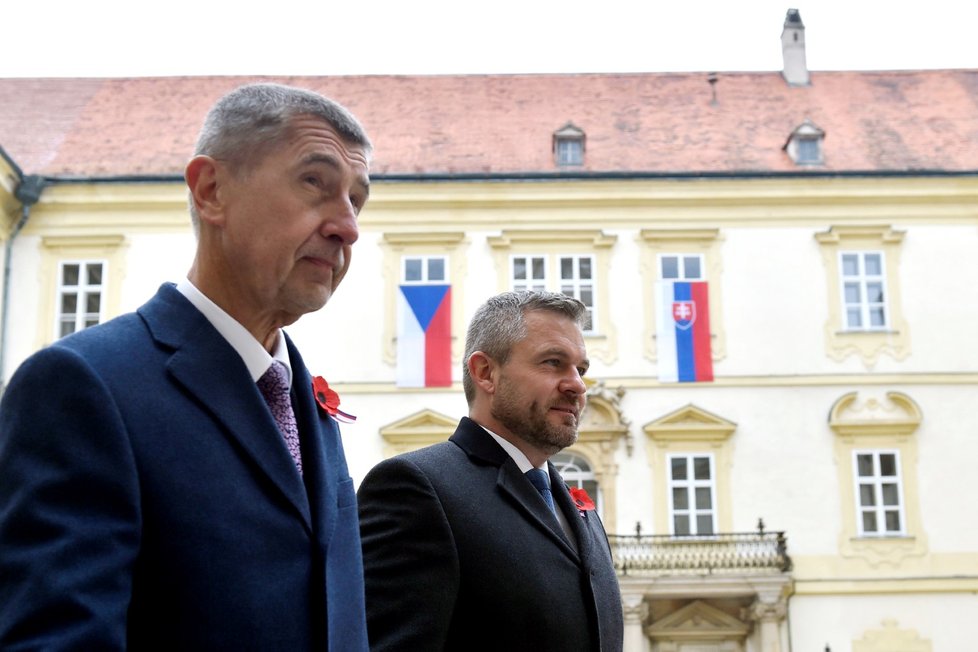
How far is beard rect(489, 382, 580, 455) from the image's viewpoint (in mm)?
3783

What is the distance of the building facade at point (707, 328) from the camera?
21.4 m

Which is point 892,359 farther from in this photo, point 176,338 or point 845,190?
point 176,338

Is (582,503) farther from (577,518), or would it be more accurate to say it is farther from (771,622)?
(771,622)

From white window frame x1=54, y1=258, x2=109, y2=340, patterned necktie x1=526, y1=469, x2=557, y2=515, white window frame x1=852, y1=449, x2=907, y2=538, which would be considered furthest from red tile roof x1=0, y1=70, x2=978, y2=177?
patterned necktie x1=526, y1=469, x2=557, y2=515

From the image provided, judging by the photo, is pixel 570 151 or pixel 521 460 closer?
pixel 521 460

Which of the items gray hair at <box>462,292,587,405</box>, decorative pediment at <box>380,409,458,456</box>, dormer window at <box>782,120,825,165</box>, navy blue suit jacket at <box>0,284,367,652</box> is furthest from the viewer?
dormer window at <box>782,120,825,165</box>

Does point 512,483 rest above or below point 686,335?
below

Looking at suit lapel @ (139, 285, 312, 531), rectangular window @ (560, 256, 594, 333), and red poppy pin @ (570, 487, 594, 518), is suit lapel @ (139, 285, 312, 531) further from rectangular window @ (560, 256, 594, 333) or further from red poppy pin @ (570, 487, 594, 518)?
rectangular window @ (560, 256, 594, 333)

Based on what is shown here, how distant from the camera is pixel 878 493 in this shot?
2166 centimetres

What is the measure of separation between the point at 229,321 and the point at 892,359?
70.6ft

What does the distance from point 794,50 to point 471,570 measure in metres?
25.5

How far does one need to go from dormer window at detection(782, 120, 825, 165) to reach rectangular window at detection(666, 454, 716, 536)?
6.09 m

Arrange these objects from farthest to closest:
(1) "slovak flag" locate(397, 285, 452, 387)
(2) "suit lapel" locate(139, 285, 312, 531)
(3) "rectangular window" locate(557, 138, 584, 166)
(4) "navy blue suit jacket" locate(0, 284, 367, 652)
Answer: (3) "rectangular window" locate(557, 138, 584, 166) < (1) "slovak flag" locate(397, 285, 452, 387) < (2) "suit lapel" locate(139, 285, 312, 531) < (4) "navy blue suit jacket" locate(0, 284, 367, 652)

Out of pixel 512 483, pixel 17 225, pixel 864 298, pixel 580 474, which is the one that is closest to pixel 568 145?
pixel 864 298
